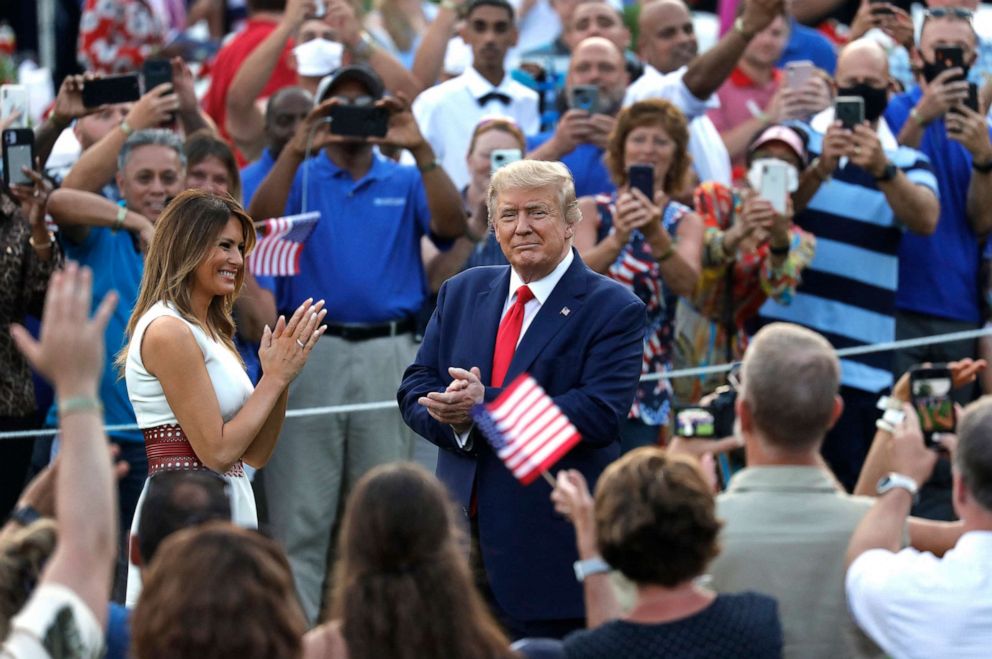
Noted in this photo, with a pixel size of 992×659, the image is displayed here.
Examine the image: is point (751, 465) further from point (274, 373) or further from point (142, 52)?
point (142, 52)

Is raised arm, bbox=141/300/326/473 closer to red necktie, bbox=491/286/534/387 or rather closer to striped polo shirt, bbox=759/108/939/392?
red necktie, bbox=491/286/534/387

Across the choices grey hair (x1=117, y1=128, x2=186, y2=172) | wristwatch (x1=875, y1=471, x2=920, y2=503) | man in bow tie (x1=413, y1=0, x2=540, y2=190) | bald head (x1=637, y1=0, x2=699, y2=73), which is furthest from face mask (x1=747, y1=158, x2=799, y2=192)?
wristwatch (x1=875, y1=471, x2=920, y2=503)

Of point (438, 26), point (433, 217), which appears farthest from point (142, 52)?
point (433, 217)

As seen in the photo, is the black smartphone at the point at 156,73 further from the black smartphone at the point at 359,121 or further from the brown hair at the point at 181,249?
the brown hair at the point at 181,249

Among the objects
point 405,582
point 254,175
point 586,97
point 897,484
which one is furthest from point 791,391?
point 254,175

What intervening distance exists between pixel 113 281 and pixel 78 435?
157 inches

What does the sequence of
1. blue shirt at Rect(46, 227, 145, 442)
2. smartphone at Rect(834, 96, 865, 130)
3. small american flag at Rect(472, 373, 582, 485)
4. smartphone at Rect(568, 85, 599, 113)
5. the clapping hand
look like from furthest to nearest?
smartphone at Rect(568, 85, 599, 113), smartphone at Rect(834, 96, 865, 130), blue shirt at Rect(46, 227, 145, 442), the clapping hand, small american flag at Rect(472, 373, 582, 485)

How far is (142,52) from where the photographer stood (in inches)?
437

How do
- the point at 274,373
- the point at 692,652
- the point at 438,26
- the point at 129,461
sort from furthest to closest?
the point at 438,26 → the point at 129,461 → the point at 274,373 → the point at 692,652

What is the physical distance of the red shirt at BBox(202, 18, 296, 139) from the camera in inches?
382

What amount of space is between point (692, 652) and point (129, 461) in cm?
372

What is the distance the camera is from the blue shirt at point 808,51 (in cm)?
1030

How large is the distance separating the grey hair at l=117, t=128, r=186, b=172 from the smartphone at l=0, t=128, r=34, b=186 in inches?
16.0

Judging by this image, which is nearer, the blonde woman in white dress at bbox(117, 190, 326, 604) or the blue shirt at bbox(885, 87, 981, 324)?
the blonde woman in white dress at bbox(117, 190, 326, 604)
